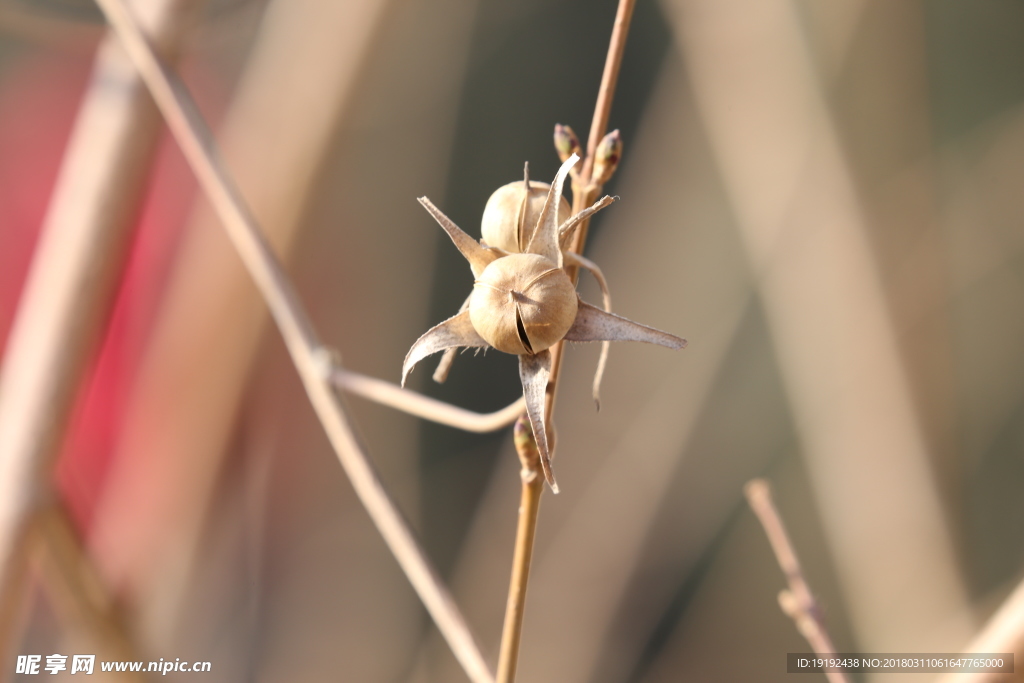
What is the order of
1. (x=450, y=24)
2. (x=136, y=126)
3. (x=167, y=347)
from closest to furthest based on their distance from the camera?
1. (x=136, y=126)
2. (x=167, y=347)
3. (x=450, y=24)

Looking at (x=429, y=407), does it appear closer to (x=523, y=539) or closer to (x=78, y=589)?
(x=523, y=539)

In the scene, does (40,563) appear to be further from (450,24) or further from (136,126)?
(450,24)

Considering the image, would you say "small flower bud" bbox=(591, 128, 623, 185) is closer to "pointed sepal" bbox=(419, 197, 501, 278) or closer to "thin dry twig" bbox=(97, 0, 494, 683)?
"pointed sepal" bbox=(419, 197, 501, 278)

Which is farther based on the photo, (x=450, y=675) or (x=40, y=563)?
(x=450, y=675)

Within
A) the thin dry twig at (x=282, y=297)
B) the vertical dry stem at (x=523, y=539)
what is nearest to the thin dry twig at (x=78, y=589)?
the thin dry twig at (x=282, y=297)

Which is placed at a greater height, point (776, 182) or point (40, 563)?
point (776, 182)

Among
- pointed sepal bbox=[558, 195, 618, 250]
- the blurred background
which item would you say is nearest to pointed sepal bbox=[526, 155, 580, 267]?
pointed sepal bbox=[558, 195, 618, 250]

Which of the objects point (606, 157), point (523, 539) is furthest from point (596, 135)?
point (523, 539)

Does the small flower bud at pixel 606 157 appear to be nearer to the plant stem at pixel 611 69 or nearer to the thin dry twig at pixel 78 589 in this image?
the plant stem at pixel 611 69

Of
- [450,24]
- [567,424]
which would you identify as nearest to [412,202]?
[450,24]
